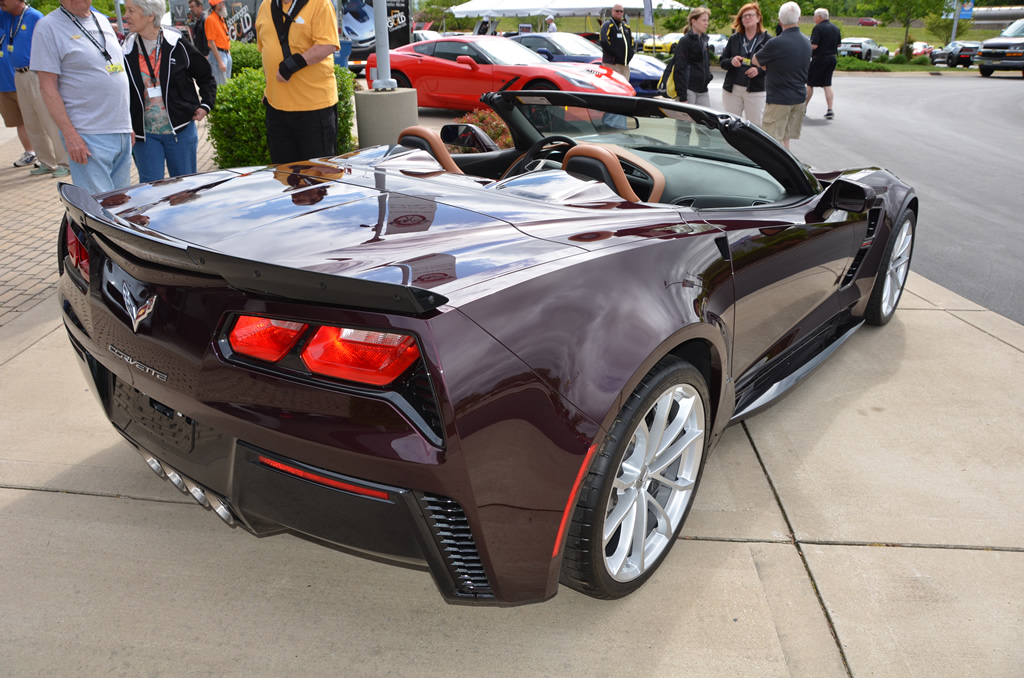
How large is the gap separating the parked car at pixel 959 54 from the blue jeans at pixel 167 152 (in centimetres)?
3565

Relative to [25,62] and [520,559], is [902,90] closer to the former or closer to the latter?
[25,62]

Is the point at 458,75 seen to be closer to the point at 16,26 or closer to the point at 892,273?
the point at 16,26

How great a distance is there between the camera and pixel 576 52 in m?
16.1

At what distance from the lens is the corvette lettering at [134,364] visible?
6.37 feet

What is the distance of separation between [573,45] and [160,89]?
12.5 meters

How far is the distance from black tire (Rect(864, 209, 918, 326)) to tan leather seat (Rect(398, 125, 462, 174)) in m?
2.41

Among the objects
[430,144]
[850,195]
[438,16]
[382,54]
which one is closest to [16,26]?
[382,54]

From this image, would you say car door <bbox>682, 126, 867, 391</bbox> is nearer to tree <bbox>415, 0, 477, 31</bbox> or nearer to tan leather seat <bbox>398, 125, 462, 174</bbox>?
tan leather seat <bbox>398, 125, 462, 174</bbox>

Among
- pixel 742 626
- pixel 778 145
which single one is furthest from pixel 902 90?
pixel 742 626

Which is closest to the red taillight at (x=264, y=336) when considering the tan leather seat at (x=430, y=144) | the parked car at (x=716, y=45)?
the tan leather seat at (x=430, y=144)

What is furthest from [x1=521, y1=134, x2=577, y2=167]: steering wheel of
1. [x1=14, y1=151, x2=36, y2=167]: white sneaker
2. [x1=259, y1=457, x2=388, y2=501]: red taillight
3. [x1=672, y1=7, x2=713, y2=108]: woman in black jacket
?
[x1=672, y1=7, x2=713, y2=108]: woman in black jacket

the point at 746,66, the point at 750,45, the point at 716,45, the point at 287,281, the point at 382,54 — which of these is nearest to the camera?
the point at 287,281

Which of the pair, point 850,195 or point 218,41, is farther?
point 218,41

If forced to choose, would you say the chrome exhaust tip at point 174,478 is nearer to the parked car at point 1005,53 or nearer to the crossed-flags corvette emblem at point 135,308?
the crossed-flags corvette emblem at point 135,308
